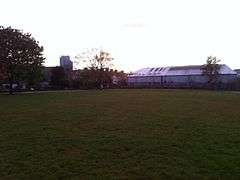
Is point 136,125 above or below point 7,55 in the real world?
below

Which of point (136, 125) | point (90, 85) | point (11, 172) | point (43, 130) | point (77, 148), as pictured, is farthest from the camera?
point (90, 85)

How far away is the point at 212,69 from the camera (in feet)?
311

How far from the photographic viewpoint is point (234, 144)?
14.0m

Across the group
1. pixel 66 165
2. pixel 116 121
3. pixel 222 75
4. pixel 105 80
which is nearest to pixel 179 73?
pixel 222 75

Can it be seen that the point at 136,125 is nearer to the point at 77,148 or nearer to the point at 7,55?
the point at 77,148

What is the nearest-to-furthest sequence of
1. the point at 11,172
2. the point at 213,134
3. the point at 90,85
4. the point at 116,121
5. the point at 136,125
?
the point at 11,172, the point at 213,134, the point at 136,125, the point at 116,121, the point at 90,85

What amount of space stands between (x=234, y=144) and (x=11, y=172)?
7221mm

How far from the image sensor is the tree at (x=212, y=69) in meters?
94.6

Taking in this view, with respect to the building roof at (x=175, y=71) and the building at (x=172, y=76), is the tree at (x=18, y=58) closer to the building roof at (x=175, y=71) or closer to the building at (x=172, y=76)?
the building at (x=172, y=76)

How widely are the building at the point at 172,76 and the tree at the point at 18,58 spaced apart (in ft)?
143

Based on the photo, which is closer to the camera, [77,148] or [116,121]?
[77,148]

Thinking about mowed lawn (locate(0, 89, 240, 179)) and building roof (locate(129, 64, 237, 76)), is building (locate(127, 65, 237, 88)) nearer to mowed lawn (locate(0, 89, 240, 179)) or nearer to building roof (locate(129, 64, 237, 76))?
building roof (locate(129, 64, 237, 76))

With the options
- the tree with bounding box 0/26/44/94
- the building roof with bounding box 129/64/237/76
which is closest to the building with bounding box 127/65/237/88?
the building roof with bounding box 129/64/237/76

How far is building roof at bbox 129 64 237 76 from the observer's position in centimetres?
11094
